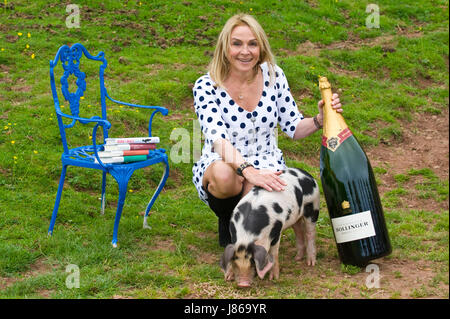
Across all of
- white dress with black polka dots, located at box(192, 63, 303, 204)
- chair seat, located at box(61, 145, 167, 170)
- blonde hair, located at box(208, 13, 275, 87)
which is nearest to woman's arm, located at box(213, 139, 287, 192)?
white dress with black polka dots, located at box(192, 63, 303, 204)

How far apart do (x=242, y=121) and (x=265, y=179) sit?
2.35ft

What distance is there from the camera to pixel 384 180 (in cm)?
648

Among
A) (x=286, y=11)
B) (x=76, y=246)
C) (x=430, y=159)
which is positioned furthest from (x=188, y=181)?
(x=286, y=11)

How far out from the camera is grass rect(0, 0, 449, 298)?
4.11 m

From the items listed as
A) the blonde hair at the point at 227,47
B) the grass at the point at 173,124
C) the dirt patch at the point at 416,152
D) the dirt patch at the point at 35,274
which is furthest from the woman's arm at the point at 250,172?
the dirt patch at the point at 416,152

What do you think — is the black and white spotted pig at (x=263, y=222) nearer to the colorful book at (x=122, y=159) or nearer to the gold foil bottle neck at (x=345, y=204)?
the gold foil bottle neck at (x=345, y=204)

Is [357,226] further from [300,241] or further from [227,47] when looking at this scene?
[227,47]

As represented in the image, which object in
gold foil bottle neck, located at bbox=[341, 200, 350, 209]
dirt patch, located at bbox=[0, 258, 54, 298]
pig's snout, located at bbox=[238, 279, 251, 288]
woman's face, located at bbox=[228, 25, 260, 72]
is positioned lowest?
dirt patch, located at bbox=[0, 258, 54, 298]

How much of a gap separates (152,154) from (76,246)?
102cm

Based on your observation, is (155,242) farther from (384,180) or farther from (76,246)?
(384,180)

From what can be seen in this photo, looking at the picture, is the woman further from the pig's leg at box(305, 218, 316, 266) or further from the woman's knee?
the pig's leg at box(305, 218, 316, 266)

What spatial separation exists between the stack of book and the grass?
686mm

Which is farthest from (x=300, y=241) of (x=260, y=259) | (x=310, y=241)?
(x=260, y=259)

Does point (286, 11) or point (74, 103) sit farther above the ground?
point (286, 11)
